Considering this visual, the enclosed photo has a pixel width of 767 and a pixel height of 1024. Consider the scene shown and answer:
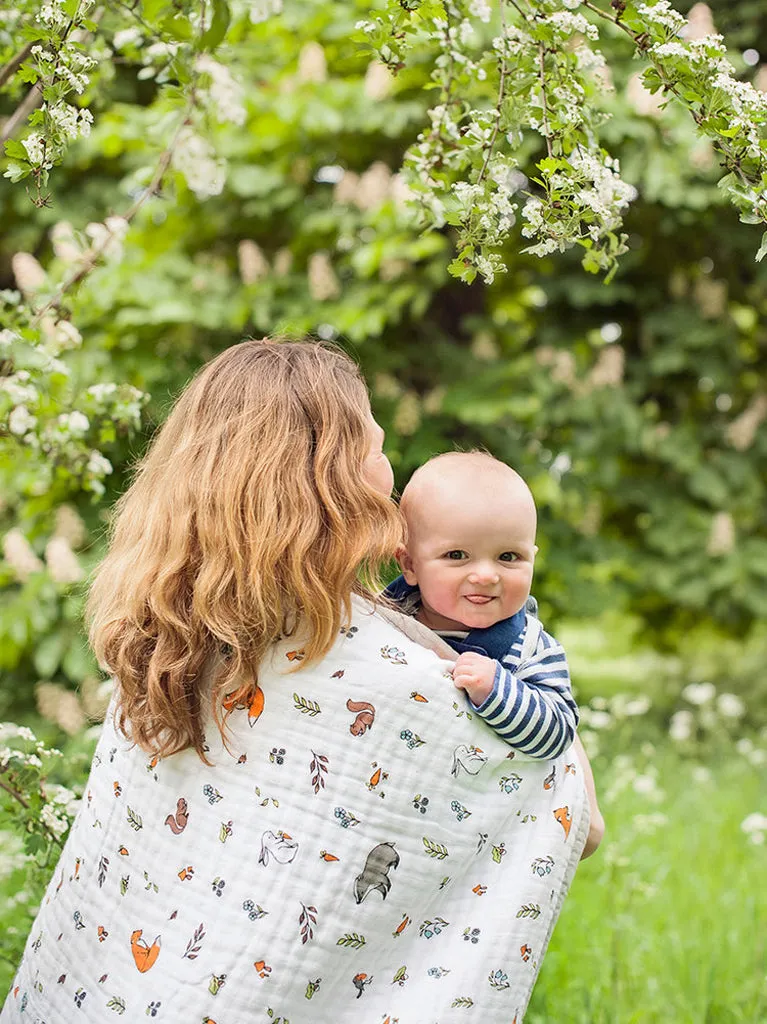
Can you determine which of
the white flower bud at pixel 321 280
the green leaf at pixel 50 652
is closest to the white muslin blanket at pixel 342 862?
the green leaf at pixel 50 652

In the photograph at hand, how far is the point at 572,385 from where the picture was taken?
207 inches

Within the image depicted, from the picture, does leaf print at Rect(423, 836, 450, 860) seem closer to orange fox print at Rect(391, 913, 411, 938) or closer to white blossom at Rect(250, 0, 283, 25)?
orange fox print at Rect(391, 913, 411, 938)

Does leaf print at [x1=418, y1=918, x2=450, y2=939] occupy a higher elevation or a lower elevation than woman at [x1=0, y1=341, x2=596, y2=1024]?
lower

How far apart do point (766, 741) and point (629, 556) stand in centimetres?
128

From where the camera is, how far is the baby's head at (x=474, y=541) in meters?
1.76

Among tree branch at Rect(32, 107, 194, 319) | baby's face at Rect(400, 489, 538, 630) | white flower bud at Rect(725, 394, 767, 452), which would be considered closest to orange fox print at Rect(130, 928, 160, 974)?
baby's face at Rect(400, 489, 538, 630)

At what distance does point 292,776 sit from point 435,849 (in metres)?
0.22

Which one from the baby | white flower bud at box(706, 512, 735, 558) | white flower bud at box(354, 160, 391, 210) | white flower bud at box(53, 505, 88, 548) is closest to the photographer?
the baby

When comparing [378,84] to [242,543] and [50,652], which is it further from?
[242,543]

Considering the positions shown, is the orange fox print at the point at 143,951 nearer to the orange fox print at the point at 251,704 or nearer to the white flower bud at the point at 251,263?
the orange fox print at the point at 251,704

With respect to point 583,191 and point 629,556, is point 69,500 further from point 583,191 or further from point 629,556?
point 583,191

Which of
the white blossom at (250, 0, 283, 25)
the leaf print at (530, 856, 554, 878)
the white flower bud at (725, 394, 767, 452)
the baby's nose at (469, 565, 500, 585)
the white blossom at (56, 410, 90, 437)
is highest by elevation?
the white blossom at (250, 0, 283, 25)

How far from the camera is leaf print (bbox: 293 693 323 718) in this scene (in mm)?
1558

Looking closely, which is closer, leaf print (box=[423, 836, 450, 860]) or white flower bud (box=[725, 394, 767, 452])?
leaf print (box=[423, 836, 450, 860])
